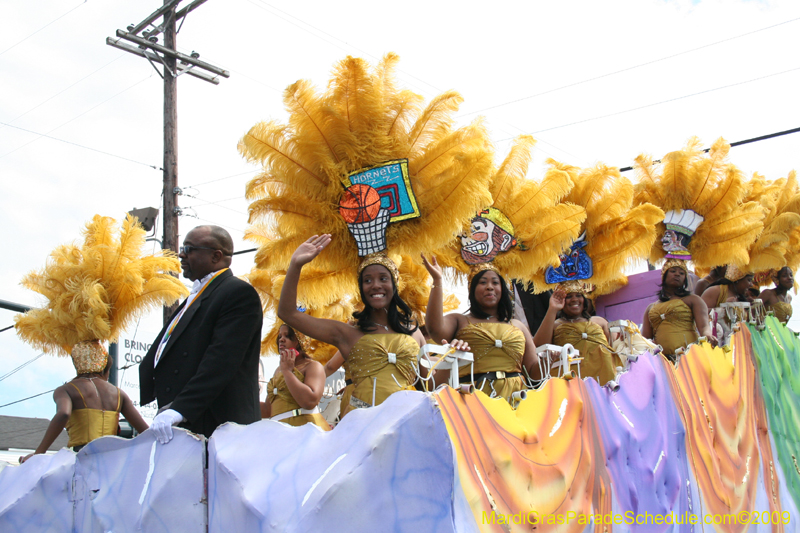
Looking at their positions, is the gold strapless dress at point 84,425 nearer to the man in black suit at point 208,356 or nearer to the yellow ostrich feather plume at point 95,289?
the yellow ostrich feather plume at point 95,289

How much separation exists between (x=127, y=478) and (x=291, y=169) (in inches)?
71.0

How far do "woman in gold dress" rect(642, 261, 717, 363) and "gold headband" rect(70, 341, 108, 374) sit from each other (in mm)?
4338

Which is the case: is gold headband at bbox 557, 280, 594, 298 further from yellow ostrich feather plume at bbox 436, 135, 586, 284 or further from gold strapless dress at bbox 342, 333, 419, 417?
gold strapless dress at bbox 342, 333, 419, 417

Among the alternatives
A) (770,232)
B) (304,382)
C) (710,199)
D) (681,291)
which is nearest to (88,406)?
(304,382)

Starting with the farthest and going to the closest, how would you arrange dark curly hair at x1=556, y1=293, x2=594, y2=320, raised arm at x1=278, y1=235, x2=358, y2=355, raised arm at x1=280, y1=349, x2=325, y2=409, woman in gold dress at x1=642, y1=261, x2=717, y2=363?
woman in gold dress at x1=642, y1=261, x2=717, y2=363
dark curly hair at x1=556, y1=293, x2=594, y2=320
raised arm at x1=280, y1=349, x2=325, y2=409
raised arm at x1=278, y1=235, x2=358, y2=355

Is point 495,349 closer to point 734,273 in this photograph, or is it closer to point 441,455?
point 441,455

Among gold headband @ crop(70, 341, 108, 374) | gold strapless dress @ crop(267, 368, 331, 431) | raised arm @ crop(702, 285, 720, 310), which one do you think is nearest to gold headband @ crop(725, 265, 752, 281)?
raised arm @ crop(702, 285, 720, 310)

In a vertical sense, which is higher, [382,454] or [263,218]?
[263,218]

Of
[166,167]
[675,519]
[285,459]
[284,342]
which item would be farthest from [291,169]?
[166,167]

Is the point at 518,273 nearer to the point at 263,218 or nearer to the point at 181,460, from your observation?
the point at 263,218

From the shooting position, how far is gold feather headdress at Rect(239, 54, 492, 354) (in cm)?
365

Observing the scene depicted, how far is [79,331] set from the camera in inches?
188

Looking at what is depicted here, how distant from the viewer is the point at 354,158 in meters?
3.70

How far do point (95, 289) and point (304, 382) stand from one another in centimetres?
157
